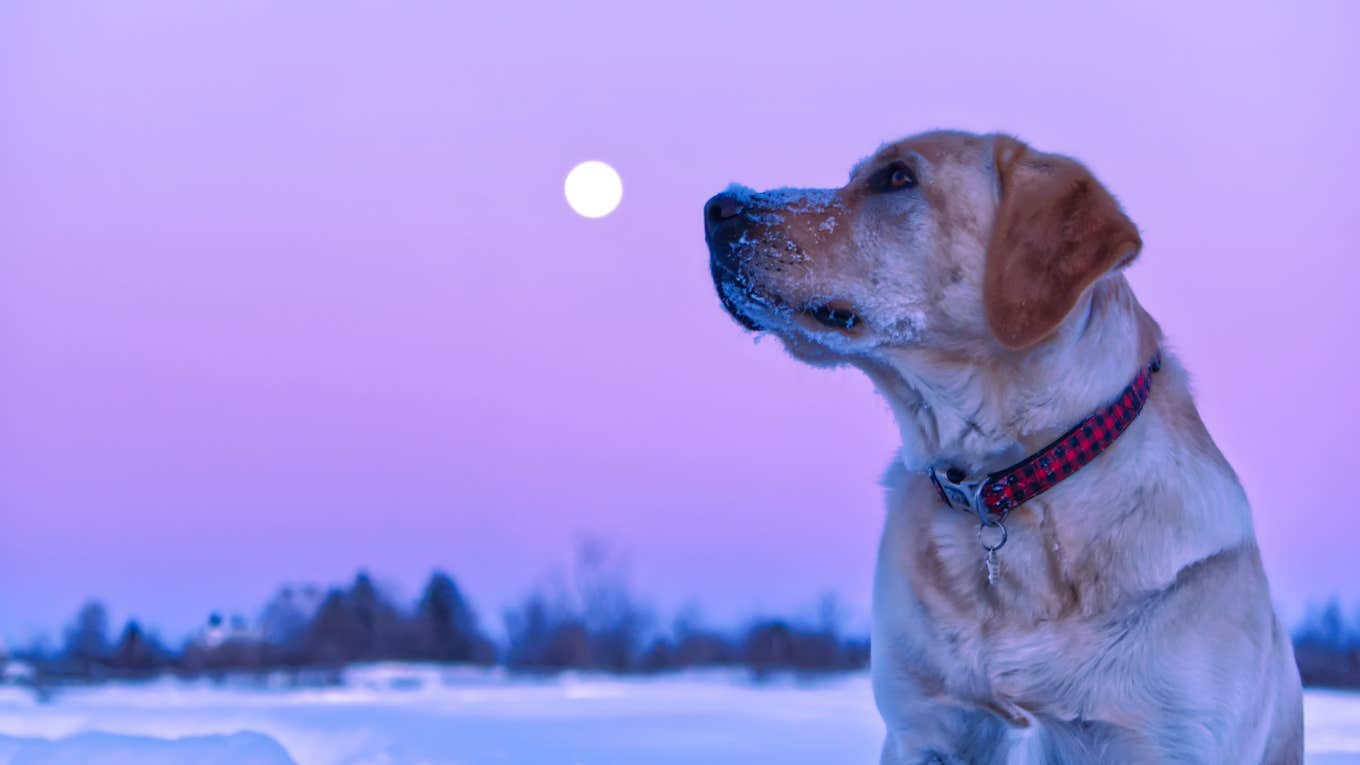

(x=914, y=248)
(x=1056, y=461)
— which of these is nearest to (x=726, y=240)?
(x=914, y=248)

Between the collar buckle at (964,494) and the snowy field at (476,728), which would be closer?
the collar buckle at (964,494)

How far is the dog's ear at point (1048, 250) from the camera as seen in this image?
340cm

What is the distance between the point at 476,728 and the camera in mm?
8492

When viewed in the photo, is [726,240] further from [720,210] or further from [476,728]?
[476,728]

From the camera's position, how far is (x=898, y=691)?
367 cm

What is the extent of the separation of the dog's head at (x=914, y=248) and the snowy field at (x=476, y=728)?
3325mm

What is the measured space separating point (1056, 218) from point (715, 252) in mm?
979

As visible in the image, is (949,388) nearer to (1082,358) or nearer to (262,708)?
(1082,358)

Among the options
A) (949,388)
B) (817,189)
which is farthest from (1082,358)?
(817,189)

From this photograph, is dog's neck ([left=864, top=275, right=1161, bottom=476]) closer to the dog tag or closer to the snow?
the dog tag

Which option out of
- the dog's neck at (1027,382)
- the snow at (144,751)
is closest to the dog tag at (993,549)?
the dog's neck at (1027,382)

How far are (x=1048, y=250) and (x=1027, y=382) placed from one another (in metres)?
0.37

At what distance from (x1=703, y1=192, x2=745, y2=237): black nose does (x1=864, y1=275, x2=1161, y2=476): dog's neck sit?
652mm

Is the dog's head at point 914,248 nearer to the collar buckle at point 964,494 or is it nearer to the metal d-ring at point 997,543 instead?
the collar buckle at point 964,494
